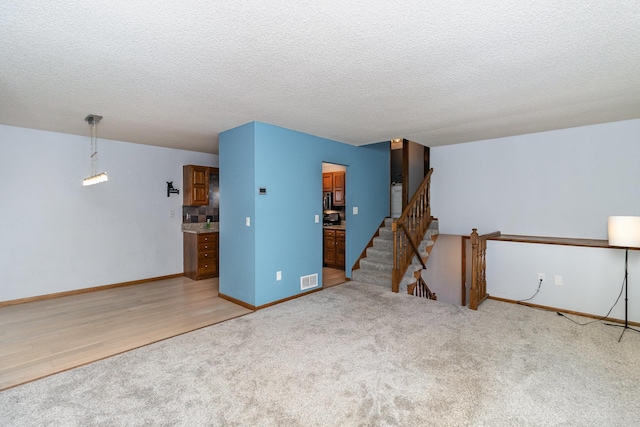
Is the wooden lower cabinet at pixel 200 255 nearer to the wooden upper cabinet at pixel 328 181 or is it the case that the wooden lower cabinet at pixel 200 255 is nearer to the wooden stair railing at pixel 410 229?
the wooden upper cabinet at pixel 328 181

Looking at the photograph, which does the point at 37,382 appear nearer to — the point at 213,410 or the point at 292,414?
the point at 213,410

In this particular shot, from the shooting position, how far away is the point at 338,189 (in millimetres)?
7238

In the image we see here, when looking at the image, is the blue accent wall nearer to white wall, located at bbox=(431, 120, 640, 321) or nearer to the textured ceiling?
the textured ceiling

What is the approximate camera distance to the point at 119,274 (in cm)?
536

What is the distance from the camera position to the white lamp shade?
3299 millimetres

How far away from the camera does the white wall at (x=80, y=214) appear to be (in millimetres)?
4387

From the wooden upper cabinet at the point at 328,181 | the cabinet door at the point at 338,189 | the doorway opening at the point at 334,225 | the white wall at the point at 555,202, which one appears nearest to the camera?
the white wall at the point at 555,202

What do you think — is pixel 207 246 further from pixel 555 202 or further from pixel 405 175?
pixel 555 202

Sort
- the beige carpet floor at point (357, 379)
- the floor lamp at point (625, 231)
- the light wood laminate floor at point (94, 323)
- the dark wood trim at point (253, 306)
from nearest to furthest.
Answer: the beige carpet floor at point (357, 379), the light wood laminate floor at point (94, 323), the floor lamp at point (625, 231), the dark wood trim at point (253, 306)

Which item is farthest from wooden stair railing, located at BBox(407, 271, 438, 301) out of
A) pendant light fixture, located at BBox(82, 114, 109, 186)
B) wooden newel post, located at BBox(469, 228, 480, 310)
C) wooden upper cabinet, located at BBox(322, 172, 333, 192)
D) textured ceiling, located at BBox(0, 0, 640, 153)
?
pendant light fixture, located at BBox(82, 114, 109, 186)

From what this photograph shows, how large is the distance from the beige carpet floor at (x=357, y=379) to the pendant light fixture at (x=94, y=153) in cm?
244

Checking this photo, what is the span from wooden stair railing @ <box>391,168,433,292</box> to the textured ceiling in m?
1.72

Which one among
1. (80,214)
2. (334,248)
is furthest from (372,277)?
(80,214)

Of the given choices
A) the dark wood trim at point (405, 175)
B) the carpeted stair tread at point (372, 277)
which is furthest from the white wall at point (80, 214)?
the dark wood trim at point (405, 175)
